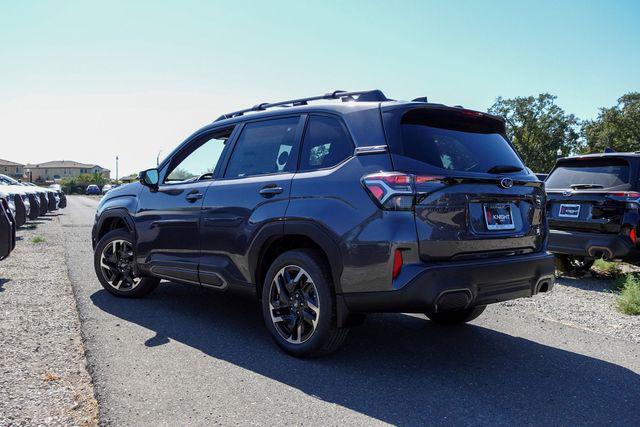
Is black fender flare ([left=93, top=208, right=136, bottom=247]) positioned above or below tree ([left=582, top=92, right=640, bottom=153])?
below

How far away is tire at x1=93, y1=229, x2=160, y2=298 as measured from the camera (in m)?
6.00

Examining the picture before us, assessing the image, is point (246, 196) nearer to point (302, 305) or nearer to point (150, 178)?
point (302, 305)

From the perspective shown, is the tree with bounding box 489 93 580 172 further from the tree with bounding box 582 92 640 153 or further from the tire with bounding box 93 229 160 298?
the tire with bounding box 93 229 160 298

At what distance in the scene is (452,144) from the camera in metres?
3.96

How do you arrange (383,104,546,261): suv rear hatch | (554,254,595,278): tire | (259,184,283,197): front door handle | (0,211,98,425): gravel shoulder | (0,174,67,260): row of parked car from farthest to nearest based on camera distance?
1. (554,254,595,278): tire
2. (0,174,67,260): row of parked car
3. (259,184,283,197): front door handle
4. (383,104,546,261): suv rear hatch
5. (0,211,98,425): gravel shoulder

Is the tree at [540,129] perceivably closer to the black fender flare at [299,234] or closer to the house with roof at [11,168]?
the black fender flare at [299,234]

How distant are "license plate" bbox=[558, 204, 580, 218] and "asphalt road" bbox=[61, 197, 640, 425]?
262cm

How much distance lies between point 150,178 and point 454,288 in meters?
3.48

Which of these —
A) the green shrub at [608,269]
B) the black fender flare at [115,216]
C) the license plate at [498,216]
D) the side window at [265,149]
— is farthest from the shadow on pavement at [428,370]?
the green shrub at [608,269]

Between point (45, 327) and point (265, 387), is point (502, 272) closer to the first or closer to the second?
point (265, 387)

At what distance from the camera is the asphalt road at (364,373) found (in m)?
3.17

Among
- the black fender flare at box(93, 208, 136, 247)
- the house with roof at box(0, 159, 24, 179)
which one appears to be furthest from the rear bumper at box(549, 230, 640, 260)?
the house with roof at box(0, 159, 24, 179)

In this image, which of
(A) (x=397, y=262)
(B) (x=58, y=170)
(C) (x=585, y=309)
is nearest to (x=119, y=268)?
(A) (x=397, y=262)

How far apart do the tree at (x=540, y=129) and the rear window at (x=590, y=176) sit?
2562 inches
